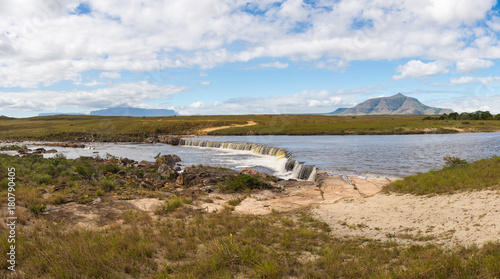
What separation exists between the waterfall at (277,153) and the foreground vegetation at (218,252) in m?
13.5

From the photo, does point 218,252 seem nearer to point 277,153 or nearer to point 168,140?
point 277,153

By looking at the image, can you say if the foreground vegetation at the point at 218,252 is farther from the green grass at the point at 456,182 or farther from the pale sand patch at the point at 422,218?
the green grass at the point at 456,182

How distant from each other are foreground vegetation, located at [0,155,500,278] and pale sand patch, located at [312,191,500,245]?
897mm

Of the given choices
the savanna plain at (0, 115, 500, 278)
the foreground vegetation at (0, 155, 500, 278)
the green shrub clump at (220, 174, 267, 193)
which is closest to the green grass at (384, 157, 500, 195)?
the savanna plain at (0, 115, 500, 278)

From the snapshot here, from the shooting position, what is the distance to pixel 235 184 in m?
18.6

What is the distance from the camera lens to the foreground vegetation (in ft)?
19.7

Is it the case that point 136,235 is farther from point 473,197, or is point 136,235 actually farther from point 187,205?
point 473,197

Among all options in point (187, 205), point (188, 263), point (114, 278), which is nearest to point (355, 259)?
point (188, 263)

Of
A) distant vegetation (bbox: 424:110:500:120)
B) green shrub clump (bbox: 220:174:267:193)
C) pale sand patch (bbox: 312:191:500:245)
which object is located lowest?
green shrub clump (bbox: 220:174:267:193)

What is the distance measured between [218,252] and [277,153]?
1229 inches

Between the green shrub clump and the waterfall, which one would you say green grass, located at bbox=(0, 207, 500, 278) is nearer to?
the green shrub clump

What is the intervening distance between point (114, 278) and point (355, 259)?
228 inches

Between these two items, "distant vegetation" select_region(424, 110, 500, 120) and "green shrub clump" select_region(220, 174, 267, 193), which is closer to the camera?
"green shrub clump" select_region(220, 174, 267, 193)

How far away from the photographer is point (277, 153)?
37.7 m
